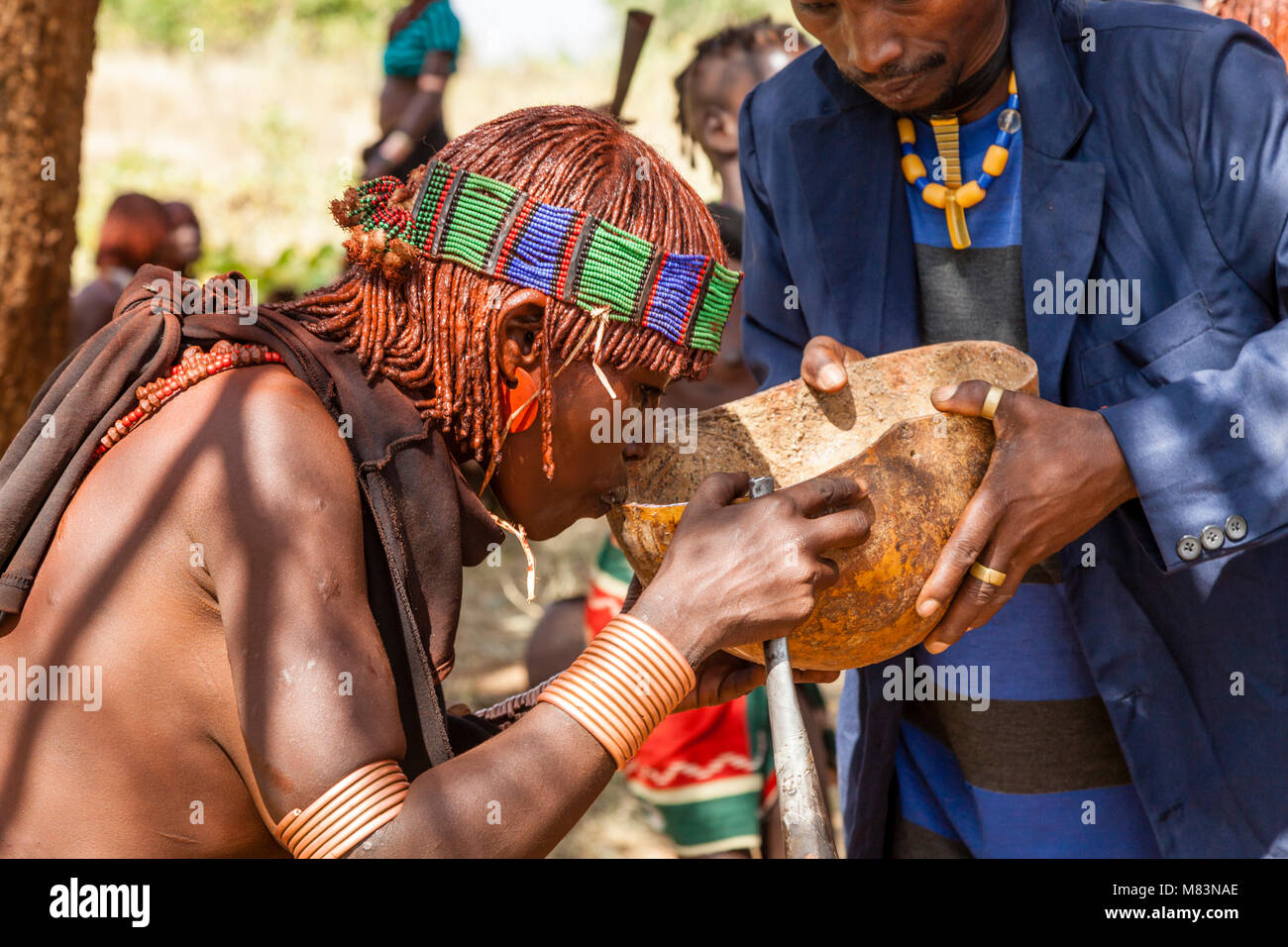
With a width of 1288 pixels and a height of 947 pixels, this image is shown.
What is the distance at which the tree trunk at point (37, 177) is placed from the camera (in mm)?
3238

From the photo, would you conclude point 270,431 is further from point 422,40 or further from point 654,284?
point 422,40

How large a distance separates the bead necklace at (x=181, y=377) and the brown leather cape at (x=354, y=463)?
1cm

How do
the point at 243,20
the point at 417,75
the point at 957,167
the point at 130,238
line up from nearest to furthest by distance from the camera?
the point at 957,167, the point at 130,238, the point at 417,75, the point at 243,20

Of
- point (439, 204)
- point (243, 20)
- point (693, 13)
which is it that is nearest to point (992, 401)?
point (439, 204)

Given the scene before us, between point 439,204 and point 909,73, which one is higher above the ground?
point 909,73

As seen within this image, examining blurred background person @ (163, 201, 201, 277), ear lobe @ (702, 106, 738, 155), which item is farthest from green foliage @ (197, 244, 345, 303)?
ear lobe @ (702, 106, 738, 155)

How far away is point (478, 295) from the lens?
196 centimetres

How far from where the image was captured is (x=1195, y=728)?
2408 millimetres

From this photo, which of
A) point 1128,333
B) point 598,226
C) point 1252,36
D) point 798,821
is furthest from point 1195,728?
point 598,226

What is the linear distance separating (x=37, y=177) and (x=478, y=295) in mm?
1923

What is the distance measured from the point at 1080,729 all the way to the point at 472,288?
149 cm

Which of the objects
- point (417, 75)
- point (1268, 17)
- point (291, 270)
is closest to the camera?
point (1268, 17)

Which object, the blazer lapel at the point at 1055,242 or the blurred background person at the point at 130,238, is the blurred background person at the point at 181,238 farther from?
the blazer lapel at the point at 1055,242
